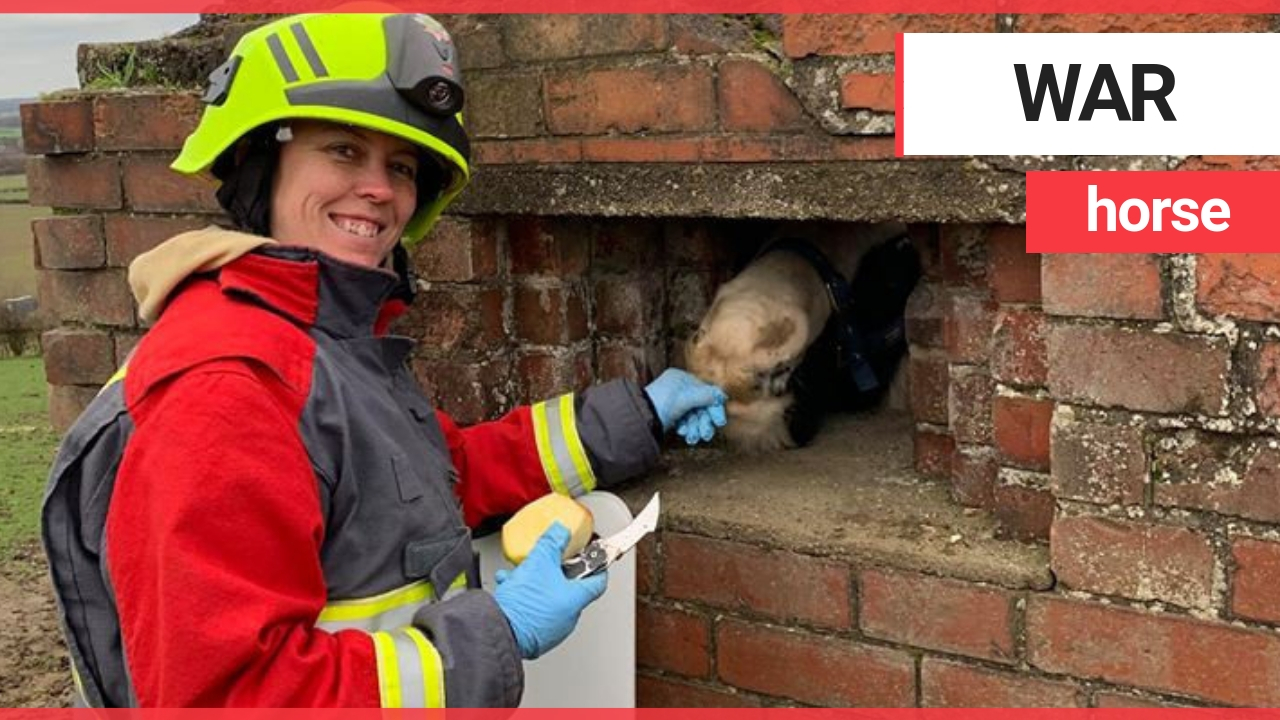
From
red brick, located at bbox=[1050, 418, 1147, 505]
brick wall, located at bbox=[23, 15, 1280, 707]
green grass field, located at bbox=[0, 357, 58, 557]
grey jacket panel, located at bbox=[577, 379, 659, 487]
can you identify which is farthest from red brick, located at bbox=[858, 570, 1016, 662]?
green grass field, located at bbox=[0, 357, 58, 557]

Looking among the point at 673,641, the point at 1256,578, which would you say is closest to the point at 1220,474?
the point at 1256,578

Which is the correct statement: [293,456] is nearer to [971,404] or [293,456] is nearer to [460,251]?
[460,251]

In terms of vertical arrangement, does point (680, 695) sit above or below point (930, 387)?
below

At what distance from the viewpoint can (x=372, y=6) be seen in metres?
2.05

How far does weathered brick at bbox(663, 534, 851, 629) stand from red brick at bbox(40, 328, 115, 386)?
56.6 inches

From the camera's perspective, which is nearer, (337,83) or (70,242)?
(337,83)

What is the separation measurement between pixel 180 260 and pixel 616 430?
33.1 inches

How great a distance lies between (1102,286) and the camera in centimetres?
191

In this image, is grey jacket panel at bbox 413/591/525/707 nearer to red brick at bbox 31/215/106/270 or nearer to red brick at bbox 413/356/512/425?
red brick at bbox 413/356/512/425

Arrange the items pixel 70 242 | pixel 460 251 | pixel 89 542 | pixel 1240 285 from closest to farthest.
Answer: pixel 89 542 < pixel 1240 285 < pixel 460 251 < pixel 70 242

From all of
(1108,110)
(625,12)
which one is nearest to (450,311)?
(625,12)

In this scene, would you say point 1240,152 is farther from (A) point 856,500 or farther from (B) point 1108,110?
(A) point 856,500

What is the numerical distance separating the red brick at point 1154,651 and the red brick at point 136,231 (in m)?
1.84

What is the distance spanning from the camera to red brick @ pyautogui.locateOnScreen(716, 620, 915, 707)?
224 centimetres
